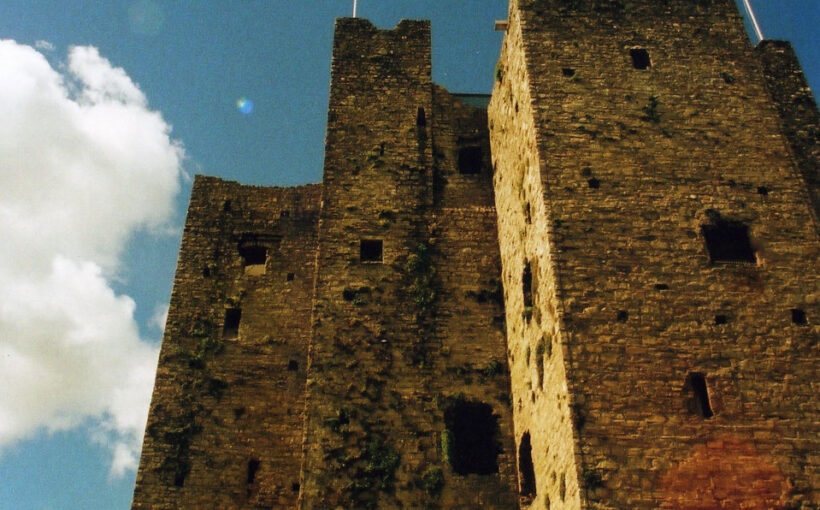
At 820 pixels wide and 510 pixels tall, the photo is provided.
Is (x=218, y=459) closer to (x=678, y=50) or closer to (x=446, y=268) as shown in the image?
(x=446, y=268)

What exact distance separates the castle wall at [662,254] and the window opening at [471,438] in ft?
2.49

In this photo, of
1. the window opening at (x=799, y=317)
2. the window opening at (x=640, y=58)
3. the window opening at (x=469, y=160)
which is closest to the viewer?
the window opening at (x=799, y=317)

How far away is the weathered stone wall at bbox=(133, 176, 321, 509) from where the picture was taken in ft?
47.0

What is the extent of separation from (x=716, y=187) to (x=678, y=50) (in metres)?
3.15

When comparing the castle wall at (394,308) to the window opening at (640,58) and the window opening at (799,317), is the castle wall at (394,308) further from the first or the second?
the window opening at (799,317)

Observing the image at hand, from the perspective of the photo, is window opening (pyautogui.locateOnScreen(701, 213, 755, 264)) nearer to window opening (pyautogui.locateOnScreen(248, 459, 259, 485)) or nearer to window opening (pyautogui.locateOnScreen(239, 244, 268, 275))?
window opening (pyautogui.locateOnScreen(248, 459, 259, 485))

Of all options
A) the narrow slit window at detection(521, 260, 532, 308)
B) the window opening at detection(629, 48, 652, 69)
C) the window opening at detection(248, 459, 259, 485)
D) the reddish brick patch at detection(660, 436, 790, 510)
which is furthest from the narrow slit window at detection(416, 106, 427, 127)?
the reddish brick patch at detection(660, 436, 790, 510)

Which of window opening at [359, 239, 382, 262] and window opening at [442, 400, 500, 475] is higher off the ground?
window opening at [359, 239, 382, 262]

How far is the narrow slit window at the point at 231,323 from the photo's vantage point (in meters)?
15.9

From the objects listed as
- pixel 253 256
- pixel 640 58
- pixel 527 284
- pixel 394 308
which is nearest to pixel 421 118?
pixel 394 308

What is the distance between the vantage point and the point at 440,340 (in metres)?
14.1

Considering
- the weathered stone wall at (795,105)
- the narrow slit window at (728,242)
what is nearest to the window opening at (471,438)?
the narrow slit window at (728,242)

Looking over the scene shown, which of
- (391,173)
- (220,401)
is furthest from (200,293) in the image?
(391,173)

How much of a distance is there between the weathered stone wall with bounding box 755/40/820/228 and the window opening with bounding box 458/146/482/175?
6.04 meters
